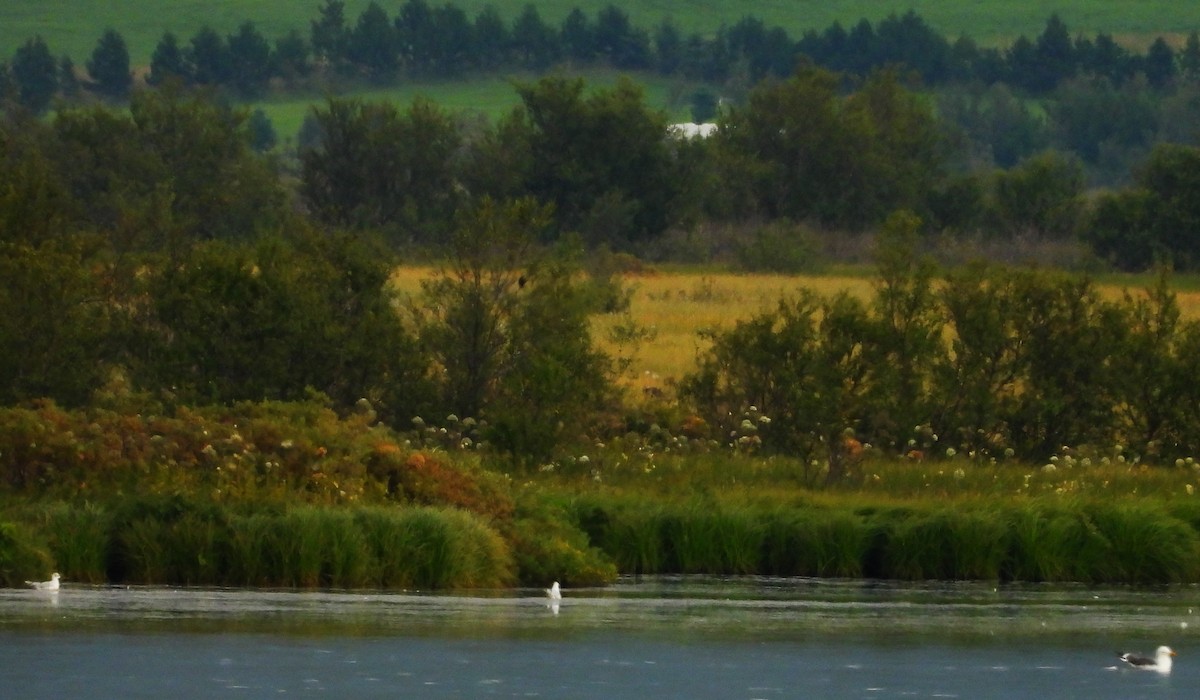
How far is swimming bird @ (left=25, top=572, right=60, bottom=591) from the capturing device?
821 inches

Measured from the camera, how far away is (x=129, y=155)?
61.8m

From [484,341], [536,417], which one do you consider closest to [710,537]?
[536,417]

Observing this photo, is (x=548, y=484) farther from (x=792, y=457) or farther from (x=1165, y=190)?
(x=1165, y=190)

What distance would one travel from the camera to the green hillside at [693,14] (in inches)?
6304

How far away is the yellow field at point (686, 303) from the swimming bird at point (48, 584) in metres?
12.1

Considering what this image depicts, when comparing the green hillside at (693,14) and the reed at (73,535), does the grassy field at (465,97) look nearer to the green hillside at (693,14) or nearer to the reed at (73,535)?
the green hillside at (693,14)

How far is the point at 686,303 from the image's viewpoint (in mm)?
46812

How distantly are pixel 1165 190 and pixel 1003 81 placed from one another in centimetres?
8935

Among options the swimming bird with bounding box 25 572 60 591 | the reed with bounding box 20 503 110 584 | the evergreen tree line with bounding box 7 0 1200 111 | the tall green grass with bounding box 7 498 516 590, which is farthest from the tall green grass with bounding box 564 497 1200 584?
Result: the evergreen tree line with bounding box 7 0 1200 111

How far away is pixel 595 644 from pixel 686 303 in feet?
91.9

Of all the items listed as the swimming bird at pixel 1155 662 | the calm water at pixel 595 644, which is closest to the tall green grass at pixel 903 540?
the calm water at pixel 595 644

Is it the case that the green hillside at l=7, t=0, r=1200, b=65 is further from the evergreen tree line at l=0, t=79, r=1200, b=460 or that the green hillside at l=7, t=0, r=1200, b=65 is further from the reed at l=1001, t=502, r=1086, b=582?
the reed at l=1001, t=502, r=1086, b=582

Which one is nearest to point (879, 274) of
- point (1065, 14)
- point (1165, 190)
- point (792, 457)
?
point (792, 457)

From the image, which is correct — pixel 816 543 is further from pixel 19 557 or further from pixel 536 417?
pixel 19 557
